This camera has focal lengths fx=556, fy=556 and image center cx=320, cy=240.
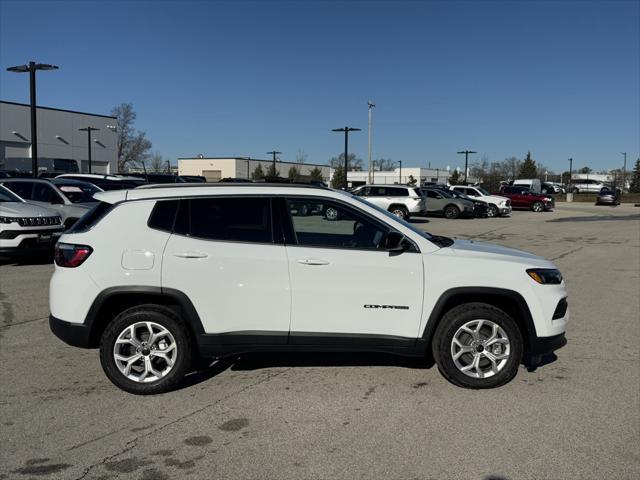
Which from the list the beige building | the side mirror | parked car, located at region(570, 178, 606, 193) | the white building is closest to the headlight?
the side mirror

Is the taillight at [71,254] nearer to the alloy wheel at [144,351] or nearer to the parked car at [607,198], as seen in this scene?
the alloy wheel at [144,351]

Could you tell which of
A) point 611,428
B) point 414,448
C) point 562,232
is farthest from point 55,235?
point 562,232

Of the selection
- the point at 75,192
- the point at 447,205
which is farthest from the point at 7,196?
the point at 447,205

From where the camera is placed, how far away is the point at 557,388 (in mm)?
4777

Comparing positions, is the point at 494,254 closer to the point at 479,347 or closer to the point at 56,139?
the point at 479,347

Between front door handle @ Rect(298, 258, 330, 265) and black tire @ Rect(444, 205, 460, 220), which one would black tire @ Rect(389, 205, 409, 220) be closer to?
black tire @ Rect(444, 205, 460, 220)

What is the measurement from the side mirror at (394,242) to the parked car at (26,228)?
337 inches

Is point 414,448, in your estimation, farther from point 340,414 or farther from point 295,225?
point 295,225

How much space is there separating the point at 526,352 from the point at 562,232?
60.3 ft

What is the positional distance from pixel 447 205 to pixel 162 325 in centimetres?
2691

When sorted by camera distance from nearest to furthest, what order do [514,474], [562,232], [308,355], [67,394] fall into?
[514,474] < [67,394] < [308,355] < [562,232]

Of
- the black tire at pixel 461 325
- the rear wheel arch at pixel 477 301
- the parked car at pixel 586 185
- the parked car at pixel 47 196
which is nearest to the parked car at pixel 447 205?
the parked car at pixel 47 196

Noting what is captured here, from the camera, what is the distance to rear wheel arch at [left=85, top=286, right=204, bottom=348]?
443 cm

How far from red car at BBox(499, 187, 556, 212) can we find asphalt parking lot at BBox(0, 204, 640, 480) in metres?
34.8
